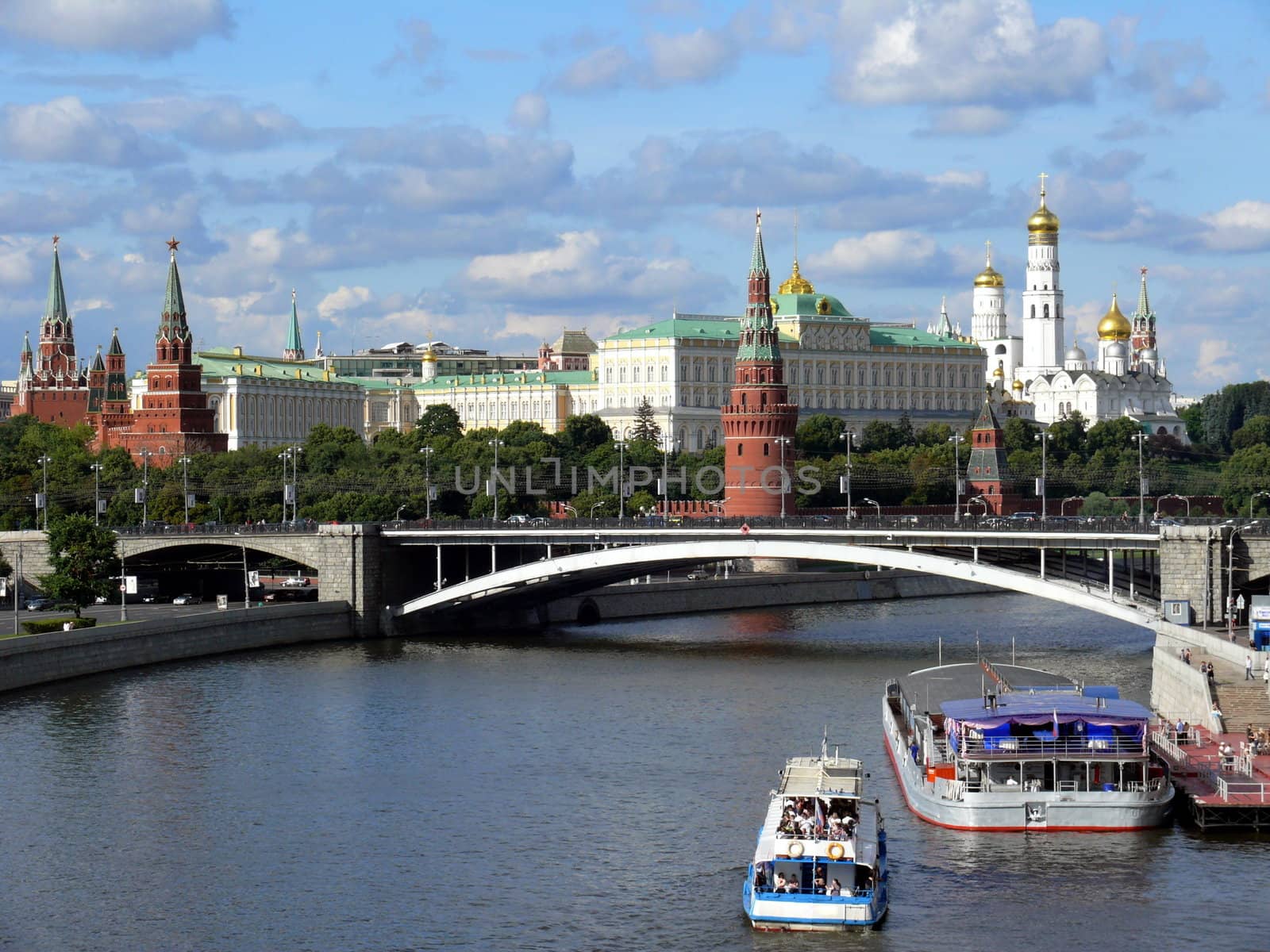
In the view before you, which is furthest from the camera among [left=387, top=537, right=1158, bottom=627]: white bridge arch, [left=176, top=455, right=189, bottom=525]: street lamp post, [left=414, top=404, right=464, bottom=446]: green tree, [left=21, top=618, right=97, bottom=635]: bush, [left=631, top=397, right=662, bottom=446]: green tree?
[left=414, top=404, right=464, bottom=446]: green tree

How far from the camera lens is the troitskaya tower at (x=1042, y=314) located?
19475 centimetres

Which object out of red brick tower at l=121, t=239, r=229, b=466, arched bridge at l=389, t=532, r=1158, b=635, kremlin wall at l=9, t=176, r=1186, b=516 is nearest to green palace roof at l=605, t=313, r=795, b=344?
kremlin wall at l=9, t=176, r=1186, b=516

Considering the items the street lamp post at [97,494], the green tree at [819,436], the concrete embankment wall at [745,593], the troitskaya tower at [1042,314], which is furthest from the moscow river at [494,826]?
the troitskaya tower at [1042,314]

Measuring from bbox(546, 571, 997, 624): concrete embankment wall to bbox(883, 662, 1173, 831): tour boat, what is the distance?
39.0m

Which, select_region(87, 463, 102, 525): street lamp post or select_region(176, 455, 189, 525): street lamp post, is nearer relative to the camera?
select_region(87, 463, 102, 525): street lamp post

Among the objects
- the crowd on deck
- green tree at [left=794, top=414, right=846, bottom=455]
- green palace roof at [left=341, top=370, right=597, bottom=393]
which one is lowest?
the crowd on deck

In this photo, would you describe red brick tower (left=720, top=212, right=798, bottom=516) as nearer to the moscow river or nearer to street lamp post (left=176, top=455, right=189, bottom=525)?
street lamp post (left=176, top=455, right=189, bottom=525)

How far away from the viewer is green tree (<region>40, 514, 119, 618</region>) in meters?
66.4

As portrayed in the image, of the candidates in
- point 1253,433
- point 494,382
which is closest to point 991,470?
point 1253,433

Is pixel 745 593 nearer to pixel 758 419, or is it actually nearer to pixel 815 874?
pixel 758 419

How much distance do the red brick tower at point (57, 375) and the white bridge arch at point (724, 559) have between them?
10839 centimetres

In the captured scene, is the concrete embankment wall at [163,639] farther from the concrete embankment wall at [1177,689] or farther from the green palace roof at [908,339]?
the green palace roof at [908,339]

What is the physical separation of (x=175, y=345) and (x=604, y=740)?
292 ft

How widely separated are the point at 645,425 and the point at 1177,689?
323 feet
